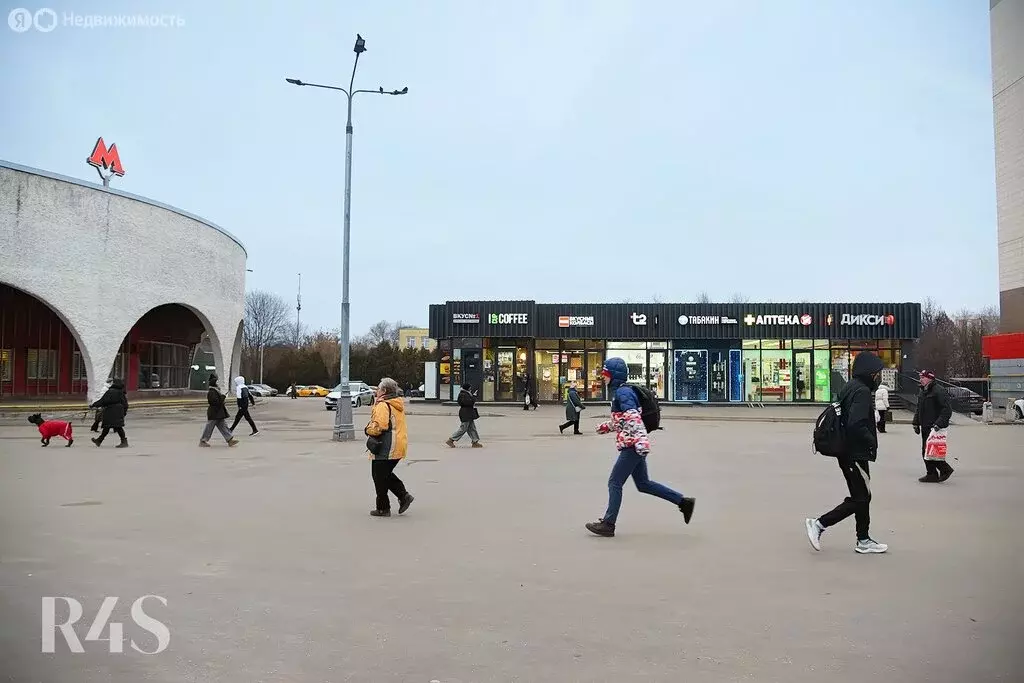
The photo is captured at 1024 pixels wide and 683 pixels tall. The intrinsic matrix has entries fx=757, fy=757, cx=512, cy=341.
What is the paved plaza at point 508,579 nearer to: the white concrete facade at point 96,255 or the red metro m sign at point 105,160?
the white concrete facade at point 96,255

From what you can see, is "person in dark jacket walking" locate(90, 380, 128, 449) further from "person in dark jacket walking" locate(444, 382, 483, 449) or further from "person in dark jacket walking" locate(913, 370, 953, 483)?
"person in dark jacket walking" locate(913, 370, 953, 483)

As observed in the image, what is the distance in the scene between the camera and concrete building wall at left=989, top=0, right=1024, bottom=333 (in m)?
4.61

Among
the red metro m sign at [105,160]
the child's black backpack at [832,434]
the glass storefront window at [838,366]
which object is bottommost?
the child's black backpack at [832,434]

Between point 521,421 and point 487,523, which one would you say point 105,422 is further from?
point 521,421

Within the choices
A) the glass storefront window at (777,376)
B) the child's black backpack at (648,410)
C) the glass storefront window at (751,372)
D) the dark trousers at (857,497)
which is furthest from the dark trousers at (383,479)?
the glass storefront window at (777,376)

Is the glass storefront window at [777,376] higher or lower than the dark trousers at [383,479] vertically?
higher

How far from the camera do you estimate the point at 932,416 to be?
40.0 feet

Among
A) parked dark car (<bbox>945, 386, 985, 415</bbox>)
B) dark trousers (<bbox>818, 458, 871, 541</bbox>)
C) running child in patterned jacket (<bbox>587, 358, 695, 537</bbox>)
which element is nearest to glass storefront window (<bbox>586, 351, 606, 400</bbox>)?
parked dark car (<bbox>945, 386, 985, 415</bbox>)

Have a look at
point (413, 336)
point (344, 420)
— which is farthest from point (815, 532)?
point (413, 336)

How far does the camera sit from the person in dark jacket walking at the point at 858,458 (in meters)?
6.89

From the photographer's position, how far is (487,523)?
8320 millimetres

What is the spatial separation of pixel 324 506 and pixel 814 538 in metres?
5.66

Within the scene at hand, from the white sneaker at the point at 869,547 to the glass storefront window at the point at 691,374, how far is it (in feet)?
121

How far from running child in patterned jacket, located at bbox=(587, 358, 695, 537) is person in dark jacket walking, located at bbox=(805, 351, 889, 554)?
1.50 metres
